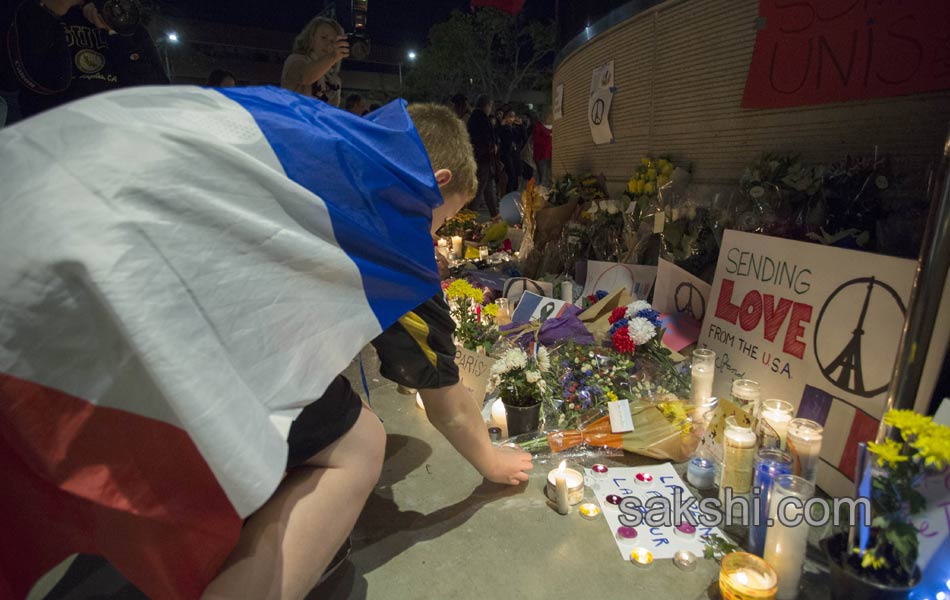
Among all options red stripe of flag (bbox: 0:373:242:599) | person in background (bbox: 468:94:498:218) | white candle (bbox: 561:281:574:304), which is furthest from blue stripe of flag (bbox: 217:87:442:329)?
person in background (bbox: 468:94:498:218)

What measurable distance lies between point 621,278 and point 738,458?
1.35 metres

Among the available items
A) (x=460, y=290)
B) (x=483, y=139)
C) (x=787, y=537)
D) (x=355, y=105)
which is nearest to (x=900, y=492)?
(x=787, y=537)

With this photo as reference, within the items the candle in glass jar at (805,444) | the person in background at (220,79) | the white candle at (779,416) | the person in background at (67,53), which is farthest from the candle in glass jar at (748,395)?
the person in background at (220,79)

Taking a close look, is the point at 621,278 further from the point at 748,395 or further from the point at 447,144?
the point at 447,144

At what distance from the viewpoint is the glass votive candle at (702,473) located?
1.50m

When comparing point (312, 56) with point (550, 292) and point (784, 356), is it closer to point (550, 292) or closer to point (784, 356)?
point (550, 292)

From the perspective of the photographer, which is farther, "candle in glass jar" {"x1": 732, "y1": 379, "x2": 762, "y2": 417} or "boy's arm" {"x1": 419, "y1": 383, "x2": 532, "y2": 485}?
"candle in glass jar" {"x1": 732, "y1": 379, "x2": 762, "y2": 417}

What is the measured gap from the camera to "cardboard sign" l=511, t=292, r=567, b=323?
2340 mm

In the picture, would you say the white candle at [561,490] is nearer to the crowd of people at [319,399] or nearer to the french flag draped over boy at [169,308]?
the crowd of people at [319,399]

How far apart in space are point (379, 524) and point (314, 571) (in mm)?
433

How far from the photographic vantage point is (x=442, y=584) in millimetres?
1234

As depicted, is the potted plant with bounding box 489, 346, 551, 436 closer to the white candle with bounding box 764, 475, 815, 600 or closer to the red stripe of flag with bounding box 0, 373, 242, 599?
the white candle with bounding box 764, 475, 815, 600

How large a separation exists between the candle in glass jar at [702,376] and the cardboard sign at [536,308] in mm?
634

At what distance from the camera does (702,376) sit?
67.5 inches
